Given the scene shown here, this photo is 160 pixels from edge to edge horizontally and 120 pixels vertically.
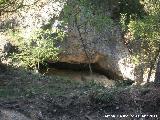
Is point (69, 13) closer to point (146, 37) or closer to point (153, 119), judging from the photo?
point (146, 37)

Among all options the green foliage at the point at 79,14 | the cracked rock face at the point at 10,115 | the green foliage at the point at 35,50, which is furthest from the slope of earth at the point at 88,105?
the green foliage at the point at 35,50

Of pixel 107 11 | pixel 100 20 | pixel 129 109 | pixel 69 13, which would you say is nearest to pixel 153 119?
pixel 129 109

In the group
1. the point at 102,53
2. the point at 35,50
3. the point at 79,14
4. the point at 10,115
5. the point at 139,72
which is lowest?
the point at 139,72

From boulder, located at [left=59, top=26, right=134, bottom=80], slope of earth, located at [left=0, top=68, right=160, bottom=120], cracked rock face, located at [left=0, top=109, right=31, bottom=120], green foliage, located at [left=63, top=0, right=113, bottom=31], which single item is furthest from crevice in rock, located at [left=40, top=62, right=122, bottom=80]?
cracked rock face, located at [left=0, top=109, right=31, bottom=120]

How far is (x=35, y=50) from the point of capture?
13.7 metres

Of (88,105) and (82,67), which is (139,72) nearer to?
(82,67)

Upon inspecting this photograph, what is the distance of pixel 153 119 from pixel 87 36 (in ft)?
39.5

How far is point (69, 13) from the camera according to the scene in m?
13.4

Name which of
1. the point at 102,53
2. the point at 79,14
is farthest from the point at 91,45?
the point at 79,14

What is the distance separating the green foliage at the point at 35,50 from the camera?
13.8m

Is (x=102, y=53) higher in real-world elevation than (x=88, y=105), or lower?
higher

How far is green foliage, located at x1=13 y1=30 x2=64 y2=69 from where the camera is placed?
45.2 ft

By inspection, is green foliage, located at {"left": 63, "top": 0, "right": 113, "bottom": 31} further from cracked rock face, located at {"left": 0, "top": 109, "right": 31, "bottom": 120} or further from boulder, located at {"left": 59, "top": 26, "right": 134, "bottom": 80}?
cracked rock face, located at {"left": 0, "top": 109, "right": 31, "bottom": 120}

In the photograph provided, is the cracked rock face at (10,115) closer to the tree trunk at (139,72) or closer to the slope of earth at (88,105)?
the slope of earth at (88,105)
